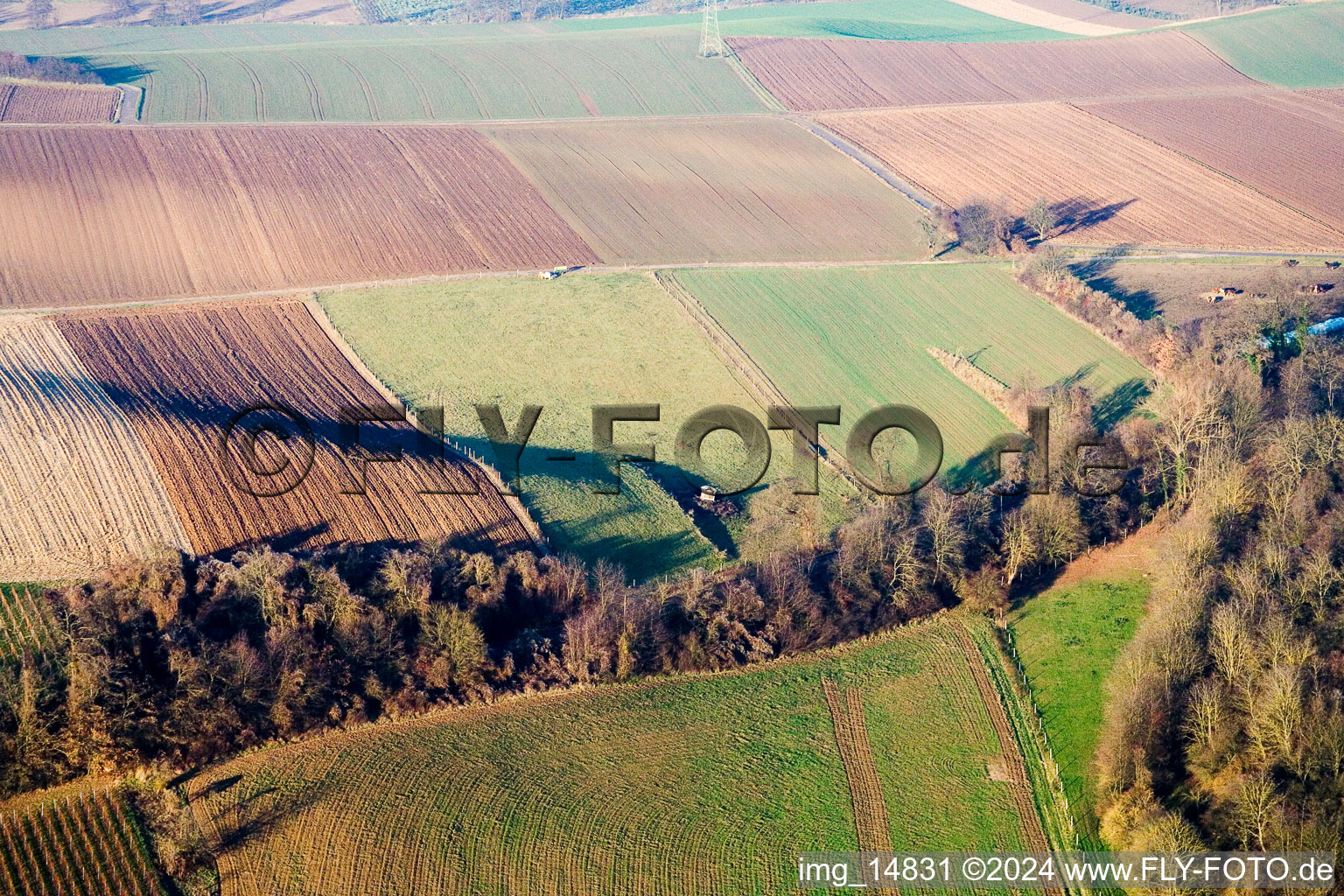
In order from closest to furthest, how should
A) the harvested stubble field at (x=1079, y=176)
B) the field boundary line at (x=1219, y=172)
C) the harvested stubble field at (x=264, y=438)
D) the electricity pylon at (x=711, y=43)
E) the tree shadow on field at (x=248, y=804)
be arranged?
the tree shadow on field at (x=248, y=804) < the harvested stubble field at (x=264, y=438) < the harvested stubble field at (x=1079, y=176) < the field boundary line at (x=1219, y=172) < the electricity pylon at (x=711, y=43)

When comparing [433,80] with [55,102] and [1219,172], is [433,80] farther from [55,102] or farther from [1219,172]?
[1219,172]

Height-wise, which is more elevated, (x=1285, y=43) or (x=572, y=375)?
(x=1285, y=43)

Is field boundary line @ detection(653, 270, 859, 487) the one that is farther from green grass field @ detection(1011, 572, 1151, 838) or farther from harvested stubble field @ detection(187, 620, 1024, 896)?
harvested stubble field @ detection(187, 620, 1024, 896)

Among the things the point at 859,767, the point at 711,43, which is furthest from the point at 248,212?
the point at 859,767

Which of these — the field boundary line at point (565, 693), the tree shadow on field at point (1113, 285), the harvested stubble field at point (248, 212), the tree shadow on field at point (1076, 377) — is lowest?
the field boundary line at point (565, 693)

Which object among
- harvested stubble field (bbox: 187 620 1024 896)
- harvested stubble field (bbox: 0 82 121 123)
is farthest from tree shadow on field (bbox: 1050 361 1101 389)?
harvested stubble field (bbox: 0 82 121 123)


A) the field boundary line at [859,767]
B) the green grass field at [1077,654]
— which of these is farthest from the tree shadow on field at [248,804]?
the green grass field at [1077,654]

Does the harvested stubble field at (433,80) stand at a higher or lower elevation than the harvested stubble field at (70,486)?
higher

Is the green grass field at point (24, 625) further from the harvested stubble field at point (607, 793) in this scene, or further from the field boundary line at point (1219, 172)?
the field boundary line at point (1219, 172)
